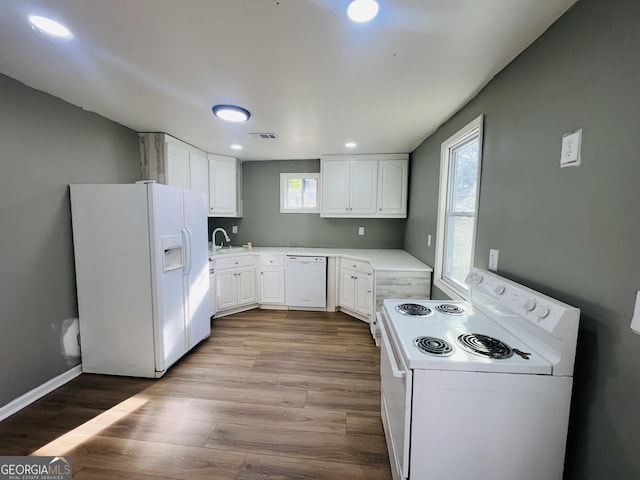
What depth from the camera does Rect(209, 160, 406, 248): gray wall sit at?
13.5 feet

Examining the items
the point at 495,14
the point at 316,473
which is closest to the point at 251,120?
the point at 495,14

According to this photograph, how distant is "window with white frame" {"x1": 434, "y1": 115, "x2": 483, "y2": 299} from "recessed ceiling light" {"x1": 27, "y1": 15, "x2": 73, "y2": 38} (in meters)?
2.46

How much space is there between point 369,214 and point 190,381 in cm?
292

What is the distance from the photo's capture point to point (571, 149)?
106 centimetres

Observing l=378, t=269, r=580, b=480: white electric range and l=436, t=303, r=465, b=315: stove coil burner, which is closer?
l=378, t=269, r=580, b=480: white electric range

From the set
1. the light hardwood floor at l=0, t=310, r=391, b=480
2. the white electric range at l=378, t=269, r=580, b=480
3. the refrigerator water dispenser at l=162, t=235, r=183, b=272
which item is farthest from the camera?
the refrigerator water dispenser at l=162, t=235, r=183, b=272

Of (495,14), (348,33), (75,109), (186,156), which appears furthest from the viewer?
(186,156)

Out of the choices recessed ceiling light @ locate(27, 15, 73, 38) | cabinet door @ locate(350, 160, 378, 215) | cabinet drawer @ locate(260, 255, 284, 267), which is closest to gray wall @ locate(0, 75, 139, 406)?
recessed ceiling light @ locate(27, 15, 73, 38)

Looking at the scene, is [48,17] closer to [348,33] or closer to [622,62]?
[348,33]

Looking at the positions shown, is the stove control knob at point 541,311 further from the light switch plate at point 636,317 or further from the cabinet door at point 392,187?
the cabinet door at point 392,187

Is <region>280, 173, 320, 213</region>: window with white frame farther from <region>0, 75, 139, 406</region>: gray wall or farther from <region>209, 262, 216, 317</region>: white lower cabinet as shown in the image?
<region>0, 75, 139, 406</region>: gray wall

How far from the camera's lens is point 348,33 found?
49.8 inches

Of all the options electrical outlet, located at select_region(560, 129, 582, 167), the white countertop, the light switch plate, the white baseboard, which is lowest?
the white baseboard

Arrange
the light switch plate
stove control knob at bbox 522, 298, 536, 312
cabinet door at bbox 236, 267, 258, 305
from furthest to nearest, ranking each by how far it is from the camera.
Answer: cabinet door at bbox 236, 267, 258, 305 < stove control knob at bbox 522, 298, 536, 312 < the light switch plate
